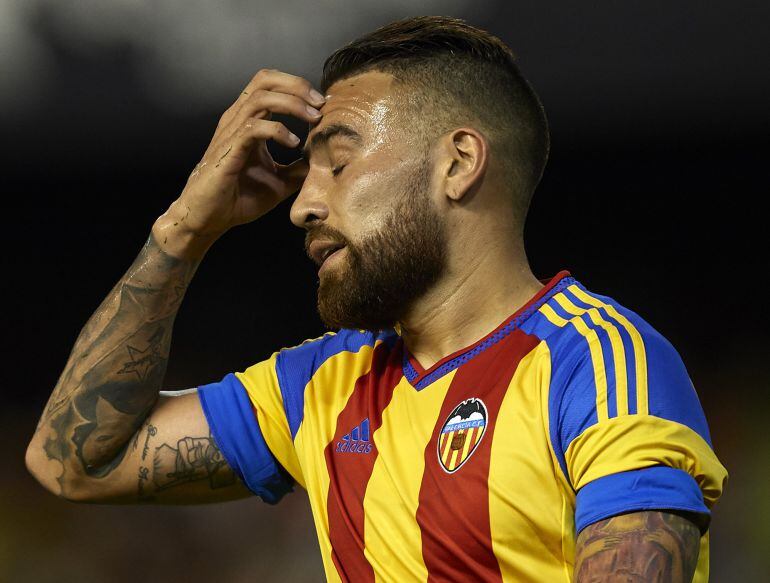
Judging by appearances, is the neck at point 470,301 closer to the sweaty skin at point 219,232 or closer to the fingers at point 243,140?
the sweaty skin at point 219,232

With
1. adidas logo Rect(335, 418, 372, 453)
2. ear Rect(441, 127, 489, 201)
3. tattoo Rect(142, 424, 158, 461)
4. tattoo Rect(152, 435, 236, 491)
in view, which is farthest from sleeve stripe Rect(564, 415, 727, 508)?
tattoo Rect(142, 424, 158, 461)

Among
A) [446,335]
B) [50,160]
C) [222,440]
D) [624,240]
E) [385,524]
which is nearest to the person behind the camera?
[385,524]

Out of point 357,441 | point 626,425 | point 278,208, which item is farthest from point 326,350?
point 278,208

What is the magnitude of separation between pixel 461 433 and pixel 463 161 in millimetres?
515

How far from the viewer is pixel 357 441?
6.30 ft

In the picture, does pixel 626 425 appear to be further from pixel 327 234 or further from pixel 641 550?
pixel 327 234

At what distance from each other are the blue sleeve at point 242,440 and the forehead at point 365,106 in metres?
0.54

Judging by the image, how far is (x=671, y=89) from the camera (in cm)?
393

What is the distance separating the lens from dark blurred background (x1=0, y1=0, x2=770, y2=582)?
3.88m

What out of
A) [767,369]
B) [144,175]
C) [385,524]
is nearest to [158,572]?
[144,175]

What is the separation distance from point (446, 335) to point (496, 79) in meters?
0.51

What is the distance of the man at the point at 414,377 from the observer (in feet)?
4.99

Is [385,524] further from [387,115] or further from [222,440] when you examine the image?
[387,115]

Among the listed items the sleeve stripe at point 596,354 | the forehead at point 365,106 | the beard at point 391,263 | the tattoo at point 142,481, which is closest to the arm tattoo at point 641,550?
the sleeve stripe at point 596,354
